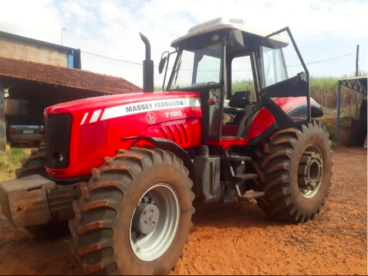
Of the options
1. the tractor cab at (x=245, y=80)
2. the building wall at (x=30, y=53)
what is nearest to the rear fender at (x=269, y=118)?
the tractor cab at (x=245, y=80)

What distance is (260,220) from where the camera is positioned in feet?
14.8

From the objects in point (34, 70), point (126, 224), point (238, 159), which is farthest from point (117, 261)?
point (34, 70)

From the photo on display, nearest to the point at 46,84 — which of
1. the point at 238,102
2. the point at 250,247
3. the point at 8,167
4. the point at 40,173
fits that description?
the point at 8,167

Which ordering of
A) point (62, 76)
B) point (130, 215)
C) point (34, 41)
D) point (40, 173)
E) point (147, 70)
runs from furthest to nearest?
point (34, 41)
point (62, 76)
point (147, 70)
point (40, 173)
point (130, 215)

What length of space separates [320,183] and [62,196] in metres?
3.69

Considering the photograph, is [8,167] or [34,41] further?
[34,41]

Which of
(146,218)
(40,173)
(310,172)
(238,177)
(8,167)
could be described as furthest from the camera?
(8,167)

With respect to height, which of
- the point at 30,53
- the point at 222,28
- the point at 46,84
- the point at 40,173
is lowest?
the point at 40,173

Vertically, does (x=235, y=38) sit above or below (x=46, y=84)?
below

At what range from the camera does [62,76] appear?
601 inches

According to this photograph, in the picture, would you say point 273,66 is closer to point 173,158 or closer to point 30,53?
point 173,158

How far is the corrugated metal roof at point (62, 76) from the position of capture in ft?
43.2

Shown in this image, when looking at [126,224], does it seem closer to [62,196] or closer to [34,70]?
[62,196]

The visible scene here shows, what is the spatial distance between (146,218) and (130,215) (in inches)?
13.8
